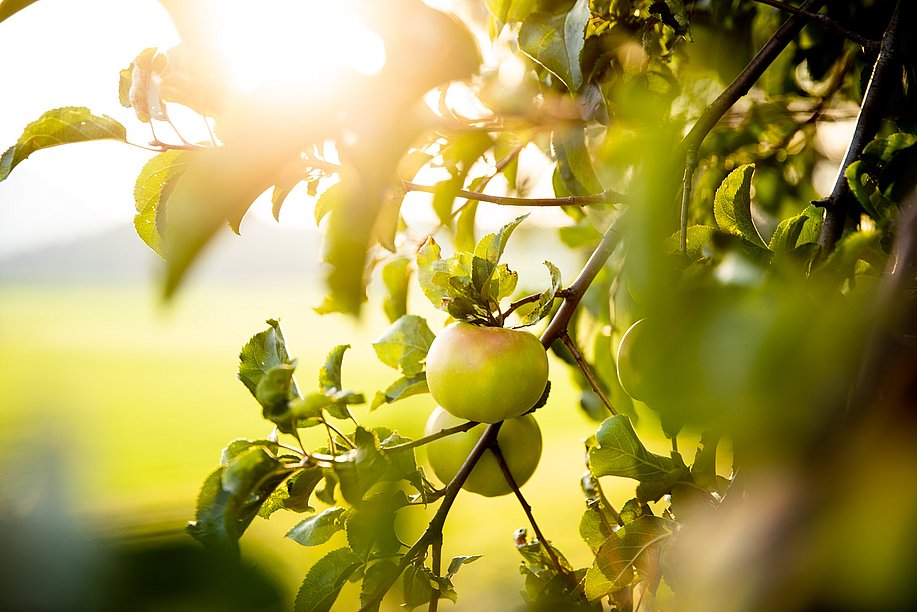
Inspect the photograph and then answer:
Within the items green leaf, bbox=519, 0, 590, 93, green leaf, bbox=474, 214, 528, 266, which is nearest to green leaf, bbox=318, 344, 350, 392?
green leaf, bbox=474, 214, 528, 266

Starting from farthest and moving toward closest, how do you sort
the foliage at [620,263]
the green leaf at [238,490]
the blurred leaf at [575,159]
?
the blurred leaf at [575,159], the green leaf at [238,490], the foliage at [620,263]

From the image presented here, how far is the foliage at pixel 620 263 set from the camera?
0.20 metres

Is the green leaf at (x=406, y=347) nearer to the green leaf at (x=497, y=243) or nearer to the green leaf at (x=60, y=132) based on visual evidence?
the green leaf at (x=497, y=243)

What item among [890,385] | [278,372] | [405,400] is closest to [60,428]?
[278,372]

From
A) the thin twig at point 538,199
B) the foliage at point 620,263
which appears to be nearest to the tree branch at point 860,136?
the foliage at point 620,263

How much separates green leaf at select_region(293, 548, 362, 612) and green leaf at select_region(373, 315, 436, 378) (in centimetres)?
16

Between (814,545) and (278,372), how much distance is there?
0.28 m

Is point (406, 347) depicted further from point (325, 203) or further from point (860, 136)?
point (860, 136)

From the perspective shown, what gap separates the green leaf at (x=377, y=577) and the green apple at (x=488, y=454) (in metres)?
0.14

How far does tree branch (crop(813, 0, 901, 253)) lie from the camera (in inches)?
17.6

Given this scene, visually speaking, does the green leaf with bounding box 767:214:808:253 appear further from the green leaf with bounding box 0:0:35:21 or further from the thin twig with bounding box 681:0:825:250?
the green leaf with bounding box 0:0:35:21

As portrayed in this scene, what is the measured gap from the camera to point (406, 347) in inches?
24.6

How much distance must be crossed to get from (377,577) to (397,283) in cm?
36

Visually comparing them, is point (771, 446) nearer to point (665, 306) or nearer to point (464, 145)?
point (665, 306)
